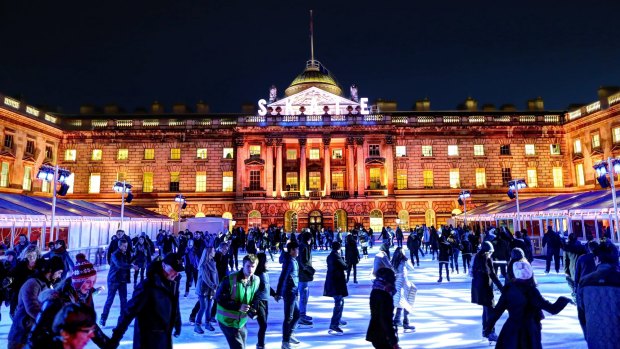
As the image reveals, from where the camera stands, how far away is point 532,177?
48.2 m

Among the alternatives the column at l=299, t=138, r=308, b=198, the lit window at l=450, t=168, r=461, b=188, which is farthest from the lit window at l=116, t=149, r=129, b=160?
the lit window at l=450, t=168, r=461, b=188

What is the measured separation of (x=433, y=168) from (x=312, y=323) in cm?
4144

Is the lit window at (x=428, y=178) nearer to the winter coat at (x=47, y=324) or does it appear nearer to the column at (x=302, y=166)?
the column at (x=302, y=166)

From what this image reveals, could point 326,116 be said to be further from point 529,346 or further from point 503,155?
point 529,346

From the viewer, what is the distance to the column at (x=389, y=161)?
46531 mm

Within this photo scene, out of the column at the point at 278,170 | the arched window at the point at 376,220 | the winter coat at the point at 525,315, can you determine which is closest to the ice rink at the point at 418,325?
the winter coat at the point at 525,315

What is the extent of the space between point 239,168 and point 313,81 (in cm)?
→ 1755

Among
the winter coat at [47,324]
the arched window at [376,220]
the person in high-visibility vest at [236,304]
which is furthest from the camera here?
the arched window at [376,220]

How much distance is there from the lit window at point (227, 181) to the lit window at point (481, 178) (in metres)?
29.0

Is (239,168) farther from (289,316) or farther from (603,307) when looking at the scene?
(603,307)

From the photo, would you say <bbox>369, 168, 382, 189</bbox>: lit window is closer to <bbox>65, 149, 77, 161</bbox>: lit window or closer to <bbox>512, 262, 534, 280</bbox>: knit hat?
<bbox>65, 149, 77, 161</bbox>: lit window

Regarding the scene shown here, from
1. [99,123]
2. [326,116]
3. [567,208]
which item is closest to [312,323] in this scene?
[567,208]

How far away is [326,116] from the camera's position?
47.8 meters

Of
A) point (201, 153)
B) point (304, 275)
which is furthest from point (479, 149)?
point (304, 275)
